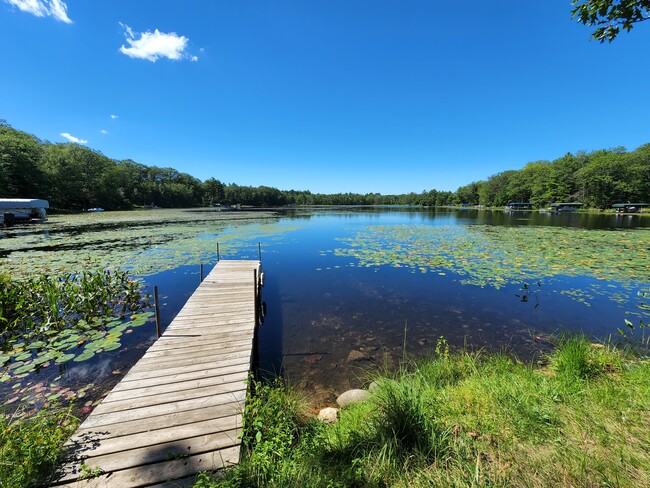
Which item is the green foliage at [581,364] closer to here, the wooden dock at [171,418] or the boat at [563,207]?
the wooden dock at [171,418]

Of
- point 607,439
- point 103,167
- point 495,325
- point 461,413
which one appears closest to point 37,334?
point 461,413

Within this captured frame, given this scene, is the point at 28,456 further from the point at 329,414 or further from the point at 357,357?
the point at 357,357

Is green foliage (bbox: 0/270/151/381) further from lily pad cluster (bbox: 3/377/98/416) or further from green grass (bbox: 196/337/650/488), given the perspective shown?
green grass (bbox: 196/337/650/488)

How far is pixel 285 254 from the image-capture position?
14641 millimetres

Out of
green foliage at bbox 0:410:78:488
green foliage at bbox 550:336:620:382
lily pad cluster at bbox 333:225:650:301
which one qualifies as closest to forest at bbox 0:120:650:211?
green foliage at bbox 0:410:78:488

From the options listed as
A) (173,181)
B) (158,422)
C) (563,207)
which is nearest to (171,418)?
(158,422)

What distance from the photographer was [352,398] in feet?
12.6

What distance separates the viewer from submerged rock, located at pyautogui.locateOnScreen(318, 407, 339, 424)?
347 centimetres

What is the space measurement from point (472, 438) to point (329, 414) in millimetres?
1955

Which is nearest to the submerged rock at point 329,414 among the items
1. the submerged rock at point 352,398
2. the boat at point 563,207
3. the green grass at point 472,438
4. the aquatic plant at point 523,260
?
the submerged rock at point 352,398

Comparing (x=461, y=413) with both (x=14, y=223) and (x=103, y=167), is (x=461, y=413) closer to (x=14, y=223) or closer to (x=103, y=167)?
(x=14, y=223)

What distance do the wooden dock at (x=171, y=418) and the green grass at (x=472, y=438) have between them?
33 cm

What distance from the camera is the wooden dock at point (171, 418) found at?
217 centimetres

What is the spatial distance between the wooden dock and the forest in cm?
4661
